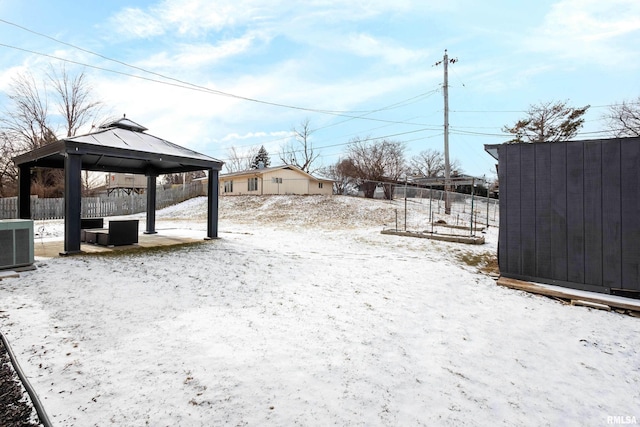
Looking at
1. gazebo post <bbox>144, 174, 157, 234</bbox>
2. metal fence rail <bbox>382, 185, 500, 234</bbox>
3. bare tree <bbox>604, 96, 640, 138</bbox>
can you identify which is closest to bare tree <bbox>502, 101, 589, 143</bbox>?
bare tree <bbox>604, 96, 640, 138</bbox>

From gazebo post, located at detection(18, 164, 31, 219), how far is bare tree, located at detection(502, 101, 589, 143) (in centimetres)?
2581

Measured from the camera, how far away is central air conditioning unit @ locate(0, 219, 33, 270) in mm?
4582

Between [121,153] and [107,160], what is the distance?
8.60 ft

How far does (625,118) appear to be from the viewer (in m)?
18.4

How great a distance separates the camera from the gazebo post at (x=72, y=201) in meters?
5.85

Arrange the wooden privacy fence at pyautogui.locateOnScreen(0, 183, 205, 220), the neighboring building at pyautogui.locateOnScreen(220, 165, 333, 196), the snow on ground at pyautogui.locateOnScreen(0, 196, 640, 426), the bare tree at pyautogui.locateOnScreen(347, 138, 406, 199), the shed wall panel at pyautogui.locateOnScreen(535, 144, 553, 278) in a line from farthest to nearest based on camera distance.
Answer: the bare tree at pyautogui.locateOnScreen(347, 138, 406, 199) → the neighboring building at pyautogui.locateOnScreen(220, 165, 333, 196) → the wooden privacy fence at pyautogui.locateOnScreen(0, 183, 205, 220) → the shed wall panel at pyautogui.locateOnScreen(535, 144, 553, 278) → the snow on ground at pyautogui.locateOnScreen(0, 196, 640, 426)

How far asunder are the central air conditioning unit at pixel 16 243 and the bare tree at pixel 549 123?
25.1m

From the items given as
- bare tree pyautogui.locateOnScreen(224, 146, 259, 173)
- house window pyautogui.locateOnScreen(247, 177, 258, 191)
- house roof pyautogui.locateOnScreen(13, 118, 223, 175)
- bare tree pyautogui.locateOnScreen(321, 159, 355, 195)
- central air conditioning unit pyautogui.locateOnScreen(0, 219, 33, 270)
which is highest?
bare tree pyautogui.locateOnScreen(224, 146, 259, 173)

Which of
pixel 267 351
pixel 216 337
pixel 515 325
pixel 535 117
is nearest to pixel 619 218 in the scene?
pixel 515 325

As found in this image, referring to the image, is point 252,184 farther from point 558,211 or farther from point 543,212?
point 558,211

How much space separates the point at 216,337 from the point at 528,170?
5.24 metres

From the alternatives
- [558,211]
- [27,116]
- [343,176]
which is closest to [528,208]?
[558,211]

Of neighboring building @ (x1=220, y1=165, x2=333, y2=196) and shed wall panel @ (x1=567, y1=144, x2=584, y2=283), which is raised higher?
neighboring building @ (x1=220, y1=165, x2=333, y2=196)

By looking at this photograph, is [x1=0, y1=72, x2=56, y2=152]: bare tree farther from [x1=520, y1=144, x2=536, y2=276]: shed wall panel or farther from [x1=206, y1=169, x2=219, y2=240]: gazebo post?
[x1=520, y1=144, x2=536, y2=276]: shed wall panel
